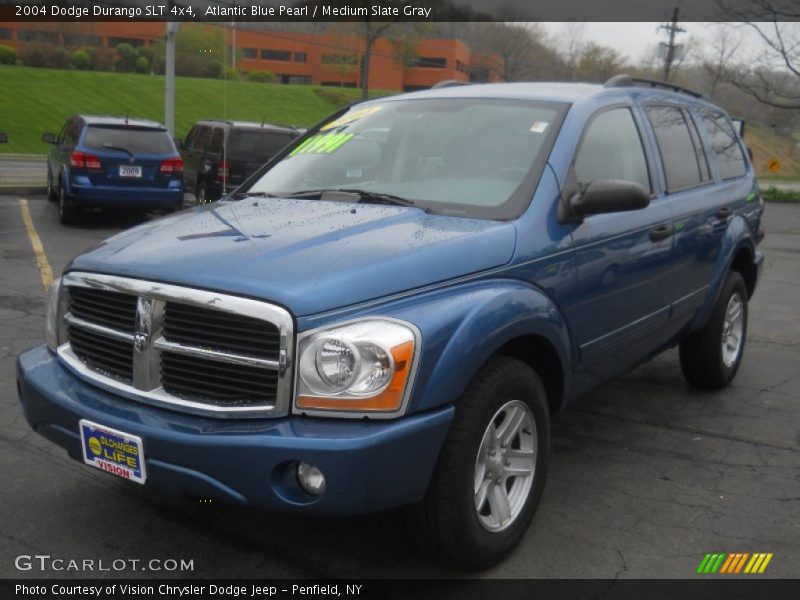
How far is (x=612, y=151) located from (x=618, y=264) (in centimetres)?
66

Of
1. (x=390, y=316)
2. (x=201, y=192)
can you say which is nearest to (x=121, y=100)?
(x=201, y=192)

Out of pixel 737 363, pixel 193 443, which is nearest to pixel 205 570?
pixel 193 443

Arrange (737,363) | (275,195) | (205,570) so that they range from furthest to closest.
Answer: (737,363)
(275,195)
(205,570)

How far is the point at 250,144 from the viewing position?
50.5 feet

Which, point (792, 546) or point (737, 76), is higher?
point (737, 76)

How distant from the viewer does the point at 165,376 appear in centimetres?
310

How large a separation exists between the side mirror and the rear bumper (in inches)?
427

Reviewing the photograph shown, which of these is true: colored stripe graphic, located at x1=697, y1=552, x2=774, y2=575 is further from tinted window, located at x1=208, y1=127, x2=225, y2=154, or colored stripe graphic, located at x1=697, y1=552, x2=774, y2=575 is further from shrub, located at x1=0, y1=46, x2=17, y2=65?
shrub, located at x1=0, y1=46, x2=17, y2=65

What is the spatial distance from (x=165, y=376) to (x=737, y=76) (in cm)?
3171

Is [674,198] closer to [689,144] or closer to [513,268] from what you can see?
[689,144]

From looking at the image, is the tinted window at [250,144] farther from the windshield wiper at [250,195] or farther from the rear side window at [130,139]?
the windshield wiper at [250,195]

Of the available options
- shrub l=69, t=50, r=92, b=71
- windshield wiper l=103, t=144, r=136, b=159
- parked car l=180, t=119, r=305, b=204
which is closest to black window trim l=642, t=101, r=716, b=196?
windshield wiper l=103, t=144, r=136, b=159

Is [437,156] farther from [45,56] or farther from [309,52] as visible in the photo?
[309,52]

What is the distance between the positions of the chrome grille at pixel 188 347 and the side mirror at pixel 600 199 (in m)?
1.56
